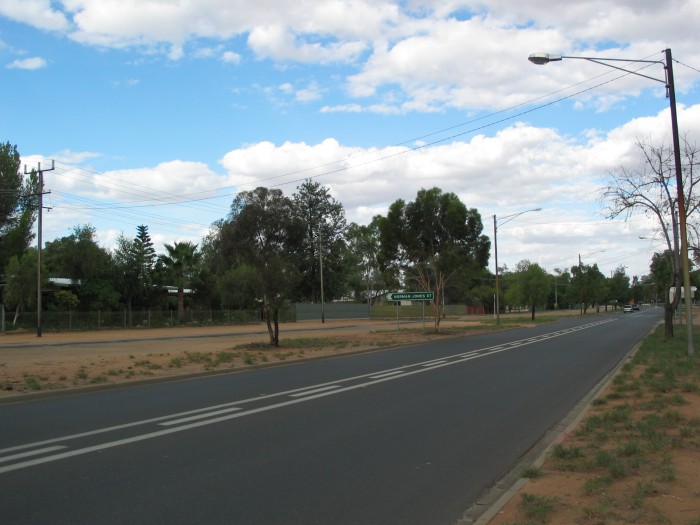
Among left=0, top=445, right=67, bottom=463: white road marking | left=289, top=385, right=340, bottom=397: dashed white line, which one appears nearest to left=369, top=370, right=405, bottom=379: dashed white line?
left=289, top=385, right=340, bottom=397: dashed white line

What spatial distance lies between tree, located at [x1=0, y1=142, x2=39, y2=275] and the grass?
5442 centimetres

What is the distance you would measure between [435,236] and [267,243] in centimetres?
1386

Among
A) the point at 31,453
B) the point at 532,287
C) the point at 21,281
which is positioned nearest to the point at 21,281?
the point at 21,281

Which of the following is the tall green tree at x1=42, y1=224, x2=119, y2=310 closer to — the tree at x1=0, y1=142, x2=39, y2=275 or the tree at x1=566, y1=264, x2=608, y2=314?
the tree at x1=0, y1=142, x2=39, y2=275

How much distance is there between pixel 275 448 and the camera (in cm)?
757

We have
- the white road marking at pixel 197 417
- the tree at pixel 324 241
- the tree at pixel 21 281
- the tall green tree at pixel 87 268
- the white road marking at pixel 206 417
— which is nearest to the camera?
the white road marking at pixel 206 417

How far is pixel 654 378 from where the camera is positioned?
13.0m

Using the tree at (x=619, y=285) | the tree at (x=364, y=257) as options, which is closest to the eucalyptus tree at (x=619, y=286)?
the tree at (x=619, y=285)

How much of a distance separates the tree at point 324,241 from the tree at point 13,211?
34.7 metres

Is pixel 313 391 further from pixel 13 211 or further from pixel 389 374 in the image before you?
pixel 13 211

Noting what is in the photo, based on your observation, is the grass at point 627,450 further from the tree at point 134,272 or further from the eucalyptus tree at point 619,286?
the eucalyptus tree at point 619,286

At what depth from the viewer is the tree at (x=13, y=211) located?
54188mm

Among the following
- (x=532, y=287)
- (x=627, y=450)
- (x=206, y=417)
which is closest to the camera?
(x=627, y=450)

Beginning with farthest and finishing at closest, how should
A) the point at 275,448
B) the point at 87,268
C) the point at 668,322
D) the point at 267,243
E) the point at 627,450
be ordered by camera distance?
the point at 87,268 → the point at 267,243 → the point at 668,322 → the point at 275,448 → the point at 627,450
